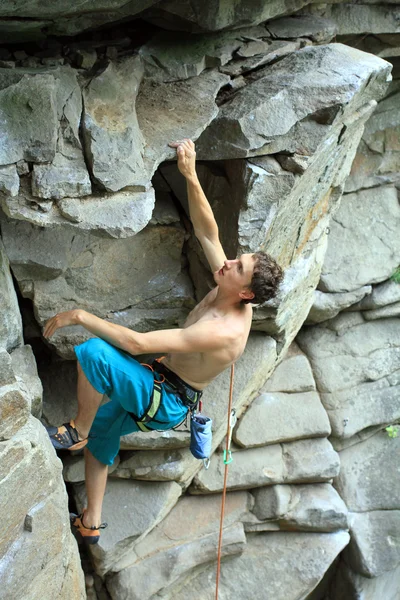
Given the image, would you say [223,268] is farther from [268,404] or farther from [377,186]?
[377,186]

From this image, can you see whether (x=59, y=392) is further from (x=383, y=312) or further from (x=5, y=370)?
(x=383, y=312)

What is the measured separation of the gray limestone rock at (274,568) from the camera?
219 inches

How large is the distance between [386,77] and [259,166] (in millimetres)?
1080

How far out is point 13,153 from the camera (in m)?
3.54

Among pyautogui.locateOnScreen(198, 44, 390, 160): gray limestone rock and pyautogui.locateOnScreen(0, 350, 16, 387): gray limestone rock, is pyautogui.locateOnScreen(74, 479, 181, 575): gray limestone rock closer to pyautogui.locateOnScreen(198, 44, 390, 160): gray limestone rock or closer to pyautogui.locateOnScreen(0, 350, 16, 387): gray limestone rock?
pyautogui.locateOnScreen(0, 350, 16, 387): gray limestone rock

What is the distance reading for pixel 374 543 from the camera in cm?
602

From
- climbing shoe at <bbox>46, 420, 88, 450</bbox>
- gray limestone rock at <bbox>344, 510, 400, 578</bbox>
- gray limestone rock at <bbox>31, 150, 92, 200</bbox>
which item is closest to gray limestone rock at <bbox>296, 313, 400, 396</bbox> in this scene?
gray limestone rock at <bbox>344, 510, 400, 578</bbox>

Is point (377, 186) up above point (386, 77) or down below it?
below

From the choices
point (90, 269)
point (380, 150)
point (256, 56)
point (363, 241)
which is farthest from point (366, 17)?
point (90, 269)

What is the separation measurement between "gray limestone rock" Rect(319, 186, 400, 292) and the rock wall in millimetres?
17

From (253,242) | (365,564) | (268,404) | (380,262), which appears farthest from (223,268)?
(365,564)

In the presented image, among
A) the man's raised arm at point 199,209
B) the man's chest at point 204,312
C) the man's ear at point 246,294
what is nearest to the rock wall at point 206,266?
the man's raised arm at point 199,209

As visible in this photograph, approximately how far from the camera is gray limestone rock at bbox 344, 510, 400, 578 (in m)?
6.00

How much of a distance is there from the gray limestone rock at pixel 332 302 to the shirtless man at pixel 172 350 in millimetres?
1985
